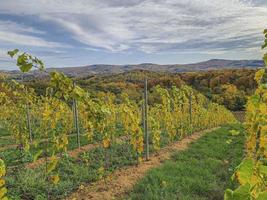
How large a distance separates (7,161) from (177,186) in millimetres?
4632

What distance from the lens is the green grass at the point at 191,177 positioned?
6219 mm

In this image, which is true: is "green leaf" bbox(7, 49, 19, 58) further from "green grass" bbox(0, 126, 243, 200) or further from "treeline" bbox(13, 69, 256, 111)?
"treeline" bbox(13, 69, 256, 111)

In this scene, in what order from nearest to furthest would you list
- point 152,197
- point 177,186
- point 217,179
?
1. point 152,197
2. point 177,186
3. point 217,179

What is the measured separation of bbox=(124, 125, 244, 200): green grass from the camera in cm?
622

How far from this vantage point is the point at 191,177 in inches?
288

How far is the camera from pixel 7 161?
29.6 feet

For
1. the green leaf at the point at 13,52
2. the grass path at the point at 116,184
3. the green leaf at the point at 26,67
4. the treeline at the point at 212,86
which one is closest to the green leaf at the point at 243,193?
the green leaf at the point at 13,52

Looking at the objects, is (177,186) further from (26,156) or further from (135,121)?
(26,156)

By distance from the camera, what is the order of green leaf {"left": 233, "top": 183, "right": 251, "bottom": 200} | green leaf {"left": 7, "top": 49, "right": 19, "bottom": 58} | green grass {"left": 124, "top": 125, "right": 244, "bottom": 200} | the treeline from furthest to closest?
the treeline
green grass {"left": 124, "top": 125, "right": 244, "bottom": 200}
green leaf {"left": 7, "top": 49, "right": 19, "bottom": 58}
green leaf {"left": 233, "top": 183, "right": 251, "bottom": 200}

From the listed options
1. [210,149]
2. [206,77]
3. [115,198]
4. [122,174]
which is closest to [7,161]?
[122,174]

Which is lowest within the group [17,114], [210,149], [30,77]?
[210,149]

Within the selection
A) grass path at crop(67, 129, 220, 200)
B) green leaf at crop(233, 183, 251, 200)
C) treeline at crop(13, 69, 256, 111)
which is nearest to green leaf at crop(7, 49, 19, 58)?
green leaf at crop(233, 183, 251, 200)

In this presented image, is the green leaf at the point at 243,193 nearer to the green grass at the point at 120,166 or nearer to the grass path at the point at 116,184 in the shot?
the green grass at the point at 120,166

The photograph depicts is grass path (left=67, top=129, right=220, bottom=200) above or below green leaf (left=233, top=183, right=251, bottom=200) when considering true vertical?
below
